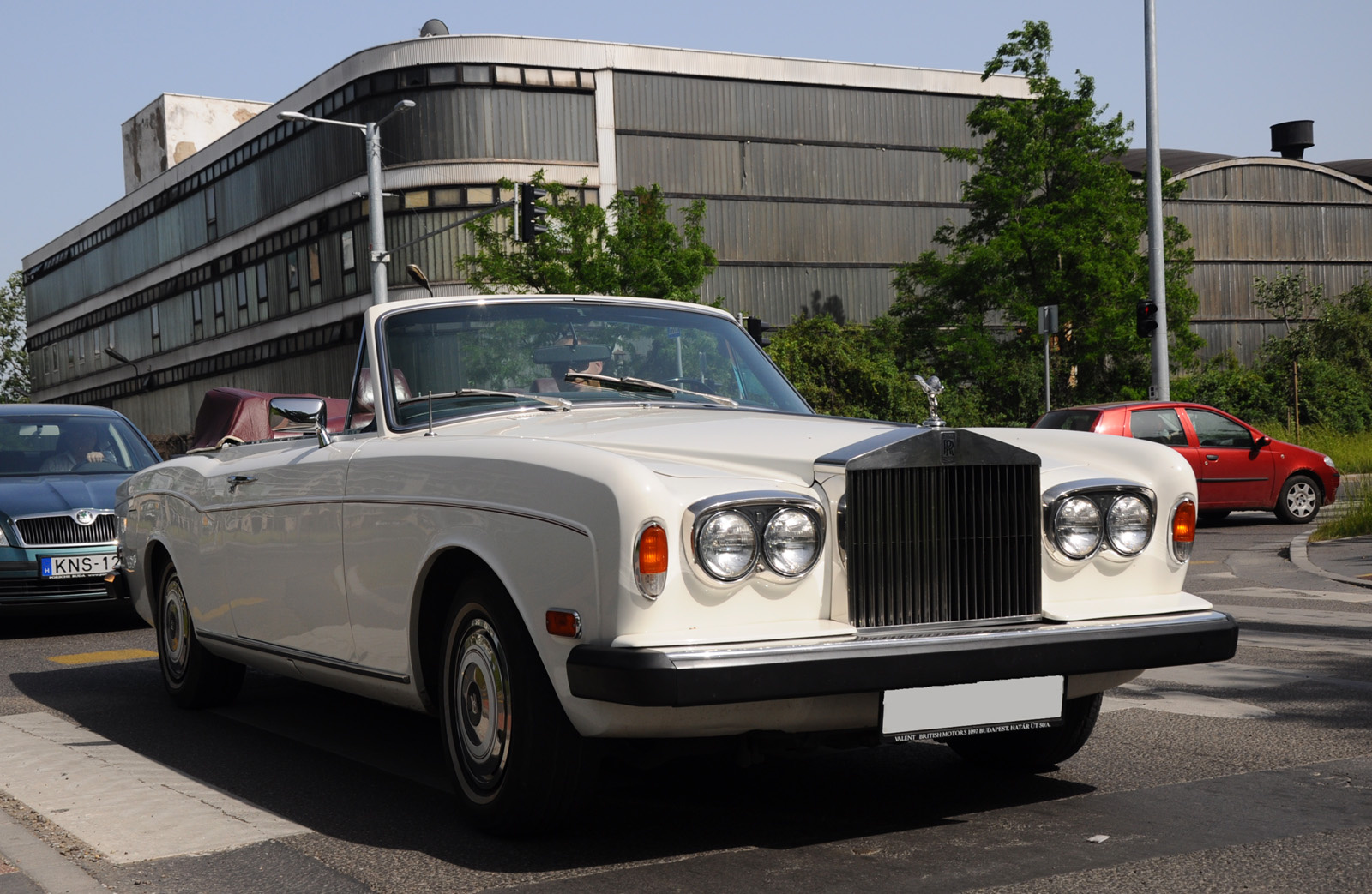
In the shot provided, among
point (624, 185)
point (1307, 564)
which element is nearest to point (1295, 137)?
point (624, 185)

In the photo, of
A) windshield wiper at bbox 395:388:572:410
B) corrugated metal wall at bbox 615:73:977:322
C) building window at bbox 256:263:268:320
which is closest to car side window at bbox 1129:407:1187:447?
windshield wiper at bbox 395:388:572:410

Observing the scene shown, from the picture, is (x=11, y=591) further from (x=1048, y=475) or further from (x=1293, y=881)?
(x=1293, y=881)

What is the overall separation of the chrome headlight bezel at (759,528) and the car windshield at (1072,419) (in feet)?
46.4

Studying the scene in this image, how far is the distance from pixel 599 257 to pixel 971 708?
30.5 m

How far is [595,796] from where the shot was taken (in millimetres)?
4895

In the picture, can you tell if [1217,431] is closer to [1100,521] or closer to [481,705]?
[1100,521]

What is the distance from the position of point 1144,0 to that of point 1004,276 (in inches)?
463

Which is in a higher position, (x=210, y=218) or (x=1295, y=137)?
(x=1295, y=137)

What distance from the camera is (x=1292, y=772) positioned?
5016 millimetres

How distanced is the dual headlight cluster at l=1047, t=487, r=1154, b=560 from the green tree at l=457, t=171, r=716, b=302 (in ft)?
95.8

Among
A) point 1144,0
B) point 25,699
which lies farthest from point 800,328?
point 25,699

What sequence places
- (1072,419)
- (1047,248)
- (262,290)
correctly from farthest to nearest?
(262,290) < (1047,248) < (1072,419)

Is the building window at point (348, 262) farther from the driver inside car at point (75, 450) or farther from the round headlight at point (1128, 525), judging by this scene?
the round headlight at point (1128, 525)

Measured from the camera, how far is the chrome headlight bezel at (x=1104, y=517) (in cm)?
435
